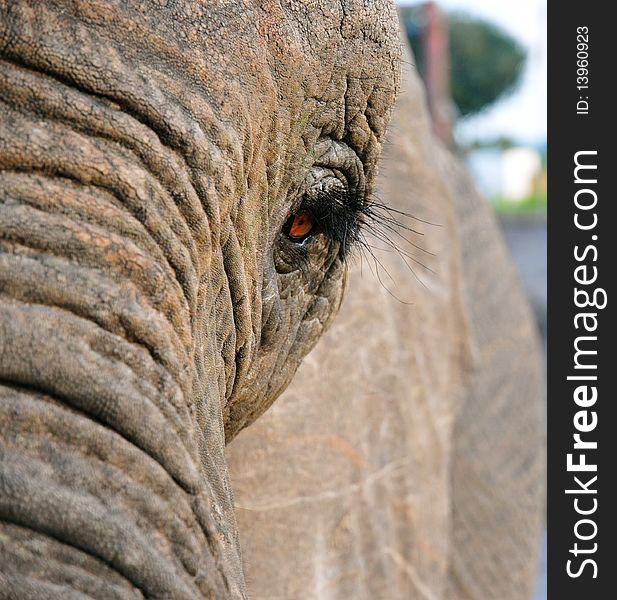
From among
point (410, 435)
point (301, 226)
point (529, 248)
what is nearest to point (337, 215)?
point (301, 226)

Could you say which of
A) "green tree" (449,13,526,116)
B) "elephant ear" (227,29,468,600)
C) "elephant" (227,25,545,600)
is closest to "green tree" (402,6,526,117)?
"green tree" (449,13,526,116)

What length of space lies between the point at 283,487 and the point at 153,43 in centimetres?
93

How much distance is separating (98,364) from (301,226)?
0.44 meters

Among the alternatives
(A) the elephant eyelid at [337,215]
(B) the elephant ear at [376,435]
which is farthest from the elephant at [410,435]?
(A) the elephant eyelid at [337,215]

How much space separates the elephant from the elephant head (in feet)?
1.63

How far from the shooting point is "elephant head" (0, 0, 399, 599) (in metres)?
0.70

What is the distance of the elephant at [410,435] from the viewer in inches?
66.6

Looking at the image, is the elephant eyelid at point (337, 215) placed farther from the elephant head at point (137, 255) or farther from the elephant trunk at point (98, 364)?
the elephant trunk at point (98, 364)

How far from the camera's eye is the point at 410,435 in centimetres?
204

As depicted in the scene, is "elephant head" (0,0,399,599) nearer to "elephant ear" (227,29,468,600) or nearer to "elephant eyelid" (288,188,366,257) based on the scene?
"elephant eyelid" (288,188,366,257)

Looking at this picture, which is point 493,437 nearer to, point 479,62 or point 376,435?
point 376,435

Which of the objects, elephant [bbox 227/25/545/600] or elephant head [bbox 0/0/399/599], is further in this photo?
elephant [bbox 227/25/545/600]

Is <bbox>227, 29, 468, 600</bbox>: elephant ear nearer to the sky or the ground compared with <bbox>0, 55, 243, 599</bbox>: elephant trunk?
nearer to the sky

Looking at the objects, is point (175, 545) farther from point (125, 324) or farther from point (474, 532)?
point (474, 532)
